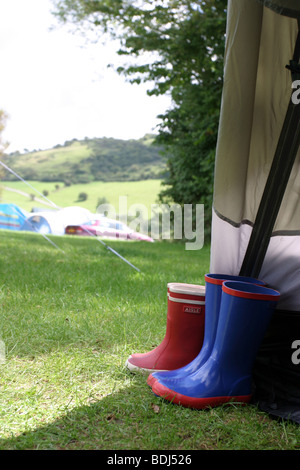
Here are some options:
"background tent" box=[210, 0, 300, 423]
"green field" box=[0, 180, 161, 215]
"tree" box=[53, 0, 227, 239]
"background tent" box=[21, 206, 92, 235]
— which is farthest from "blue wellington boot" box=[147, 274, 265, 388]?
"green field" box=[0, 180, 161, 215]

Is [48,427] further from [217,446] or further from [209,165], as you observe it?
[209,165]

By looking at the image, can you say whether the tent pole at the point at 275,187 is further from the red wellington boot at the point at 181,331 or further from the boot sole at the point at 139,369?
the boot sole at the point at 139,369

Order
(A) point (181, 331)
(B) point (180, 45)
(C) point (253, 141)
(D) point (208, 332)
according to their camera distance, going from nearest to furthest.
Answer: (D) point (208, 332) → (A) point (181, 331) → (C) point (253, 141) → (B) point (180, 45)

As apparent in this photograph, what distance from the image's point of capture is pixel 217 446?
3.63 feet

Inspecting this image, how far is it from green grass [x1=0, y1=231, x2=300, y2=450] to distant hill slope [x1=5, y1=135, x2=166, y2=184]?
2353cm

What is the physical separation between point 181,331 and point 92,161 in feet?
98.5

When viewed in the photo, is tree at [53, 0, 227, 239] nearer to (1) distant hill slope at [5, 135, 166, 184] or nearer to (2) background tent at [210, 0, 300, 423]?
(2) background tent at [210, 0, 300, 423]

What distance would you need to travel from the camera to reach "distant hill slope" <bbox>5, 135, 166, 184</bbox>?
28.0 metres

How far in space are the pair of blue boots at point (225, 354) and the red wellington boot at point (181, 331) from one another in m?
0.13

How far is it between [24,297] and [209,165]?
20.5 ft

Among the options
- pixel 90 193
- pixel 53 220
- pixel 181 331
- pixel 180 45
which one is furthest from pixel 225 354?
pixel 90 193

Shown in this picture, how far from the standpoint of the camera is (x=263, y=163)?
1628 millimetres

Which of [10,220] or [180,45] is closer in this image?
[180,45]

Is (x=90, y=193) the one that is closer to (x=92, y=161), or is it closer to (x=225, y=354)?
(x=92, y=161)
